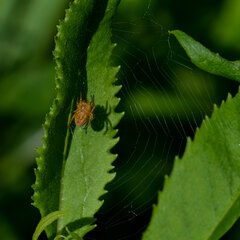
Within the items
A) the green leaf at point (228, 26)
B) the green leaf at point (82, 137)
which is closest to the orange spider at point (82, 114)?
the green leaf at point (82, 137)

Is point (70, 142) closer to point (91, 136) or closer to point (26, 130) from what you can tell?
point (91, 136)

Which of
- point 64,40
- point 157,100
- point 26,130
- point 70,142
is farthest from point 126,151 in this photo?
point 64,40

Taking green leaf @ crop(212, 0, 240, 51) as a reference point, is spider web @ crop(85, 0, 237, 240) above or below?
below

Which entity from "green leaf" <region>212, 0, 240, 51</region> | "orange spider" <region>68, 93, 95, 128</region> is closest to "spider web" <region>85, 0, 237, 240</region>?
"green leaf" <region>212, 0, 240, 51</region>

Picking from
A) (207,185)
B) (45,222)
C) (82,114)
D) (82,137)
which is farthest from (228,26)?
(45,222)

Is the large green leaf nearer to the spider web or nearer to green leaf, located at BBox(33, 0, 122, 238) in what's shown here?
green leaf, located at BBox(33, 0, 122, 238)

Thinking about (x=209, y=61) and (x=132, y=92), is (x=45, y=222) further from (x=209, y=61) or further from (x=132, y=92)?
(x=132, y=92)
